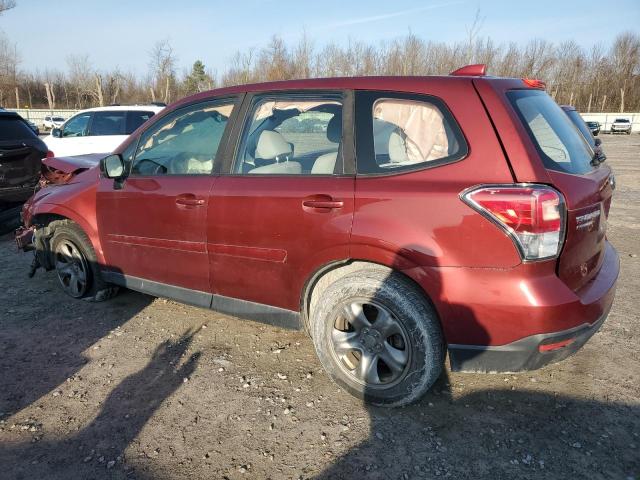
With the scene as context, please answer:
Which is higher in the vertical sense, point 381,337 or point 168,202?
point 168,202

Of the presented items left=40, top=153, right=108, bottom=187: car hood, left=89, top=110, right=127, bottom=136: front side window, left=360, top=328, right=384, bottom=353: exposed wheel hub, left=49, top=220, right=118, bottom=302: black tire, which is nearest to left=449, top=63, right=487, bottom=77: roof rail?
left=360, top=328, right=384, bottom=353: exposed wheel hub

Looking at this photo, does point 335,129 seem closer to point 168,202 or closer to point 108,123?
point 168,202

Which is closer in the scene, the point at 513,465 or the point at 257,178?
the point at 513,465

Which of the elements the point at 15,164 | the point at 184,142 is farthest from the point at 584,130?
the point at 15,164

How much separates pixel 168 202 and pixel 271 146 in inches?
34.0

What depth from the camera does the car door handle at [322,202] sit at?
2701 mm

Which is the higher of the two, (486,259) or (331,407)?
(486,259)

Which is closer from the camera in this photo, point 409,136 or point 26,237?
point 409,136

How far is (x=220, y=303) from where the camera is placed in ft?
11.1

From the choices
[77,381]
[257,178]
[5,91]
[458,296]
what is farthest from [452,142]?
[5,91]

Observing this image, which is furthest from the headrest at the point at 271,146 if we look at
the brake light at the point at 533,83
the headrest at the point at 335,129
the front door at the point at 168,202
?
the brake light at the point at 533,83

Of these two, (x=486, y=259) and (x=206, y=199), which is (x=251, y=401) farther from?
(x=486, y=259)

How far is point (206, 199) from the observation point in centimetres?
323

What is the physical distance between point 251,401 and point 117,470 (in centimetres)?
82
